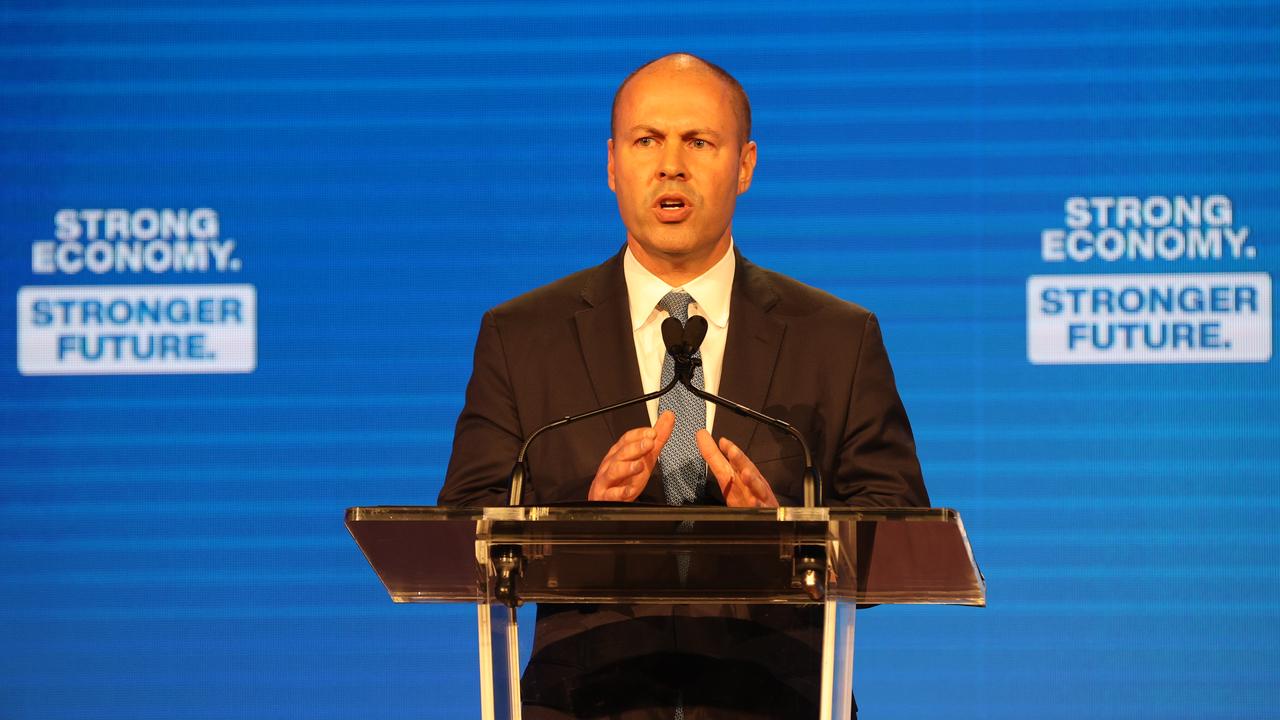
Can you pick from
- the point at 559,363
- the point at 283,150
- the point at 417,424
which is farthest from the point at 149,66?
the point at 559,363

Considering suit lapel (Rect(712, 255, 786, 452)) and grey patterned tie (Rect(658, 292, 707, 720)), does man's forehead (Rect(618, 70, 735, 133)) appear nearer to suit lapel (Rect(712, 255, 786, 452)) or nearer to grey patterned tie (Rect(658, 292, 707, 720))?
suit lapel (Rect(712, 255, 786, 452))

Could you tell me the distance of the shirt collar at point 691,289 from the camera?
8.91 ft

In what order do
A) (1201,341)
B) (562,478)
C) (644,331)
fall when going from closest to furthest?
(562,478), (644,331), (1201,341)

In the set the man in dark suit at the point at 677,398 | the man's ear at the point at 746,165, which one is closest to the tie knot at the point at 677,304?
the man in dark suit at the point at 677,398

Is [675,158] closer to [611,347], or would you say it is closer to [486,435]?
[611,347]

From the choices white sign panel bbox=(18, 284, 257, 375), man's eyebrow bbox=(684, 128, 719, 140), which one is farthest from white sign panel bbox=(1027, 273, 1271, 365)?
white sign panel bbox=(18, 284, 257, 375)

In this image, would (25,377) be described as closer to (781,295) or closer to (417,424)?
(417,424)

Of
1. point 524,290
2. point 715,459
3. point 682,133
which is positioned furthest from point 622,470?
point 524,290

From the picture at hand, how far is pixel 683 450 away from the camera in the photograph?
8.22ft

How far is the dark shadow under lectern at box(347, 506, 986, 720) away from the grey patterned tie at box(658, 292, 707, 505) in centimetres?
51

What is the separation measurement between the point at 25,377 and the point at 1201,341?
316cm

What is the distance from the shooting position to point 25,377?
4.03m

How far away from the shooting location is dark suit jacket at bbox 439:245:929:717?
2240mm

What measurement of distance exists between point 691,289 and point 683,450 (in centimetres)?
39
